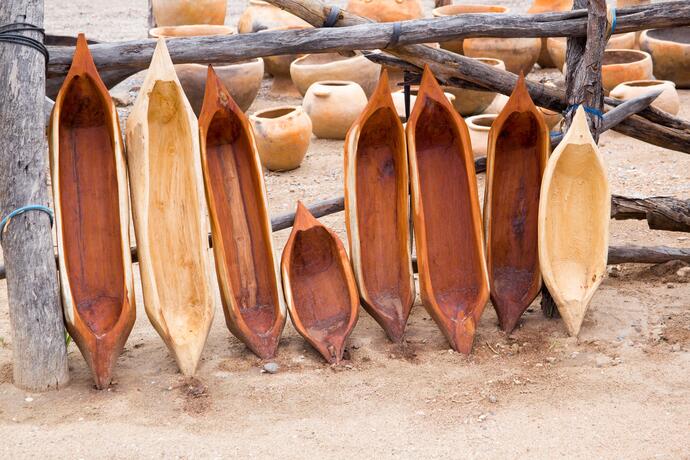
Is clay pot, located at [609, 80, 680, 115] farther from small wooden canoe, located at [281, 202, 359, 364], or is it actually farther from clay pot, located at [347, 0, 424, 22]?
small wooden canoe, located at [281, 202, 359, 364]

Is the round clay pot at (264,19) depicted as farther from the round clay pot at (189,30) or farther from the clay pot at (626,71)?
the clay pot at (626,71)

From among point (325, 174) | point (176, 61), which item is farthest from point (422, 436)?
point (325, 174)

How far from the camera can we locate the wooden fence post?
3.19 m

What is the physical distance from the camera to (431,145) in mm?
3900

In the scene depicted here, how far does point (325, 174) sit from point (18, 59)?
3.40m

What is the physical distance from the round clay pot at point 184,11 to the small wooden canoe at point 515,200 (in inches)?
203

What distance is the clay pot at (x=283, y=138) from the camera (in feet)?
20.9

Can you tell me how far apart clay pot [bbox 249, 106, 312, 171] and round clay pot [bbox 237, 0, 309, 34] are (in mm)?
1939

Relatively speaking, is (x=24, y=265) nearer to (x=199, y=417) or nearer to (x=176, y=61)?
(x=199, y=417)

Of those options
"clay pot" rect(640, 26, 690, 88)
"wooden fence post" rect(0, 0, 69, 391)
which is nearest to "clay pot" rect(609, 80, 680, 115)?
"clay pot" rect(640, 26, 690, 88)

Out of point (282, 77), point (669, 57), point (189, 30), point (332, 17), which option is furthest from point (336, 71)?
point (332, 17)

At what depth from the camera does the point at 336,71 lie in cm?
771

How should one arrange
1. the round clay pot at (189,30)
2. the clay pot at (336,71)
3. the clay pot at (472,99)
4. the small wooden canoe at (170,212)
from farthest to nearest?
the clay pot at (336,71), the round clay pot at (189,30), the clay pot at (472,99), the small wooden canoe at (170,212)

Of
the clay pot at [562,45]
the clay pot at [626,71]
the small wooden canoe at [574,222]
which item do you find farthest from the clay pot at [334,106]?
the small wooden canoe at [574,222]
